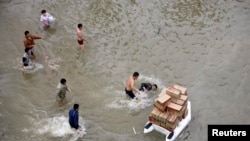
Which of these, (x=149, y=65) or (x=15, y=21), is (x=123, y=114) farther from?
(x=15, y=21)

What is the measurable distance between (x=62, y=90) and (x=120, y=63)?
3115 mm

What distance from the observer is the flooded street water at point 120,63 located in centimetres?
1218

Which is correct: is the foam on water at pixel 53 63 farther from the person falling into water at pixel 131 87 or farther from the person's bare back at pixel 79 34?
the person falling into water at pixel 131 87

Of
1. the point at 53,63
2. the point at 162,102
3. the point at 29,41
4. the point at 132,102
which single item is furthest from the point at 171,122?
the point at 29,41

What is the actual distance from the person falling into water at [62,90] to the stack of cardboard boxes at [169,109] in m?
3.07

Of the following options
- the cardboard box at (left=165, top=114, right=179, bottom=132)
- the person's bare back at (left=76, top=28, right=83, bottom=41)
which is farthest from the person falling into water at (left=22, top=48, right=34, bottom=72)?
the cardboard box at (left=165, top=114, right=179, bottom=132)

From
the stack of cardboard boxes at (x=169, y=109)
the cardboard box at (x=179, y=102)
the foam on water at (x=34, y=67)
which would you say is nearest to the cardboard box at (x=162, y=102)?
the stack of cardboard boxes at (x=169, y=109)

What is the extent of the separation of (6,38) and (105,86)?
531cm

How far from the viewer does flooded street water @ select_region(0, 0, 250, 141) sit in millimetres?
12180

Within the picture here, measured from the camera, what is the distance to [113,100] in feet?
42.5

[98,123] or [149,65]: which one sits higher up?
[149,65]

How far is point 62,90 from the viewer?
40.5ft

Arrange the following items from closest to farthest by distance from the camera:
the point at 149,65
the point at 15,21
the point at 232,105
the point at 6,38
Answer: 1. the point at 232,105
2. the point at 149,65
3. the point at 6,38
4. the point at 15,21

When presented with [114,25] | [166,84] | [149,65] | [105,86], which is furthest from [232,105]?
[114,25]
